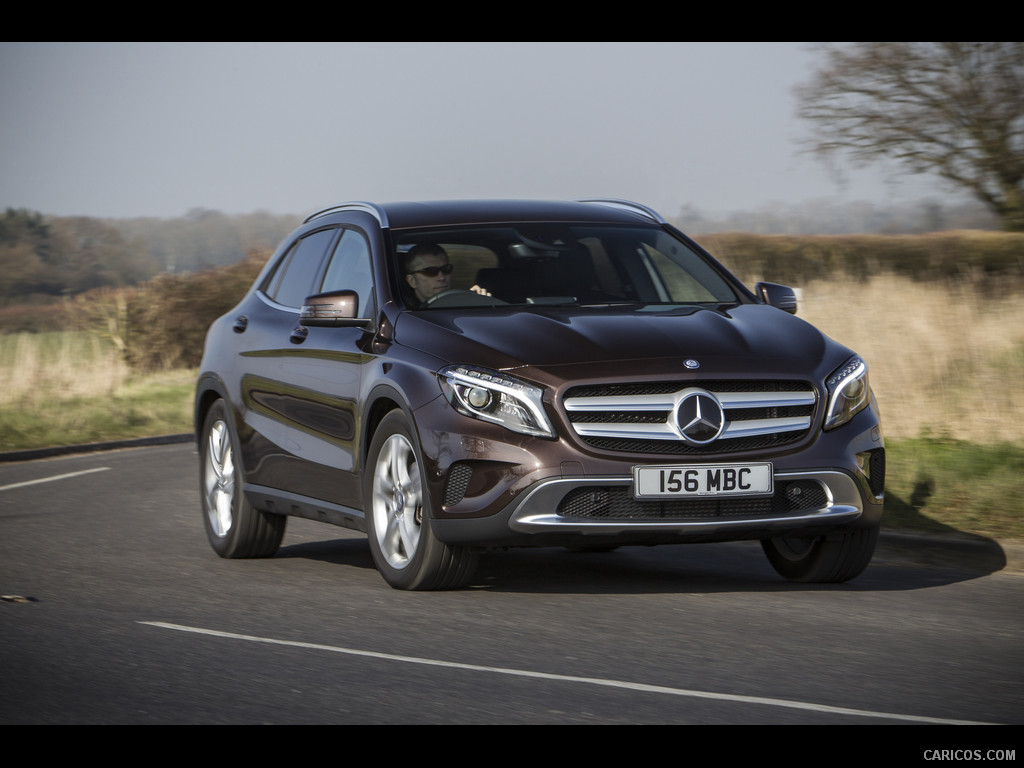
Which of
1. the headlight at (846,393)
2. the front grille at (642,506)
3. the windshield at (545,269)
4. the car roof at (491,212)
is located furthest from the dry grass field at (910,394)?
the front grille at (642,506)

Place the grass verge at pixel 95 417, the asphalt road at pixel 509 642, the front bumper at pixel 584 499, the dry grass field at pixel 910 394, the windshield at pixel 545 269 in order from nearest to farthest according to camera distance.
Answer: the asphalt road at pixel 509 642, the front bumper at pixel 584 499, the windshield at pixel 545 269, the dry grass field at pixel 910 394, the grass verge at pixel 95 417

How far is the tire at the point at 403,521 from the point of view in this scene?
Answer: 7.42m

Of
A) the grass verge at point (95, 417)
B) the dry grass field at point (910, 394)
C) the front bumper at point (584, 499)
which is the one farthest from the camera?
the grass verge at point (95, 417)

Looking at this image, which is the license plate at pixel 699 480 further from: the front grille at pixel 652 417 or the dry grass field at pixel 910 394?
the dry grass field at pixel 910 394

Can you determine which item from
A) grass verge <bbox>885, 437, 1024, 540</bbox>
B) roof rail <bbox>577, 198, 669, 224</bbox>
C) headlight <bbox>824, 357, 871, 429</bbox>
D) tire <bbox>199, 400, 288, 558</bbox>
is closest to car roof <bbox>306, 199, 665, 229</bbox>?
roof rail <bbox>577, 198, 669, 224</bbox>

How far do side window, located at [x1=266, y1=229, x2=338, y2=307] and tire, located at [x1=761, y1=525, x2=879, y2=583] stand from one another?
2.96 meters

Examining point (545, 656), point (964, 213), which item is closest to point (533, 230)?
point (545, 656)

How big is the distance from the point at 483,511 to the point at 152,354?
2786cm

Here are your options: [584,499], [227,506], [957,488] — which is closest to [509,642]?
[584,499]

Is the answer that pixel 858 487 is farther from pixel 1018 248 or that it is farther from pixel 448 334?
pixel 1018 248

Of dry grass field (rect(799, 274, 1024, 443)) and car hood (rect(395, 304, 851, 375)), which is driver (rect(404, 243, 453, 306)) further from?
dry grass field (rect(799, 274, 1024, 443))

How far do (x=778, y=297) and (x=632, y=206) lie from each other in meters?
1.42

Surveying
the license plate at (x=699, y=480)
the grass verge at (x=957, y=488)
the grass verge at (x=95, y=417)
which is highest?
the license plate at (x=699, y=480)

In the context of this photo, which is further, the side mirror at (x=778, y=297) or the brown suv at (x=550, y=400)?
the side mirror at (x=778, y=297)
